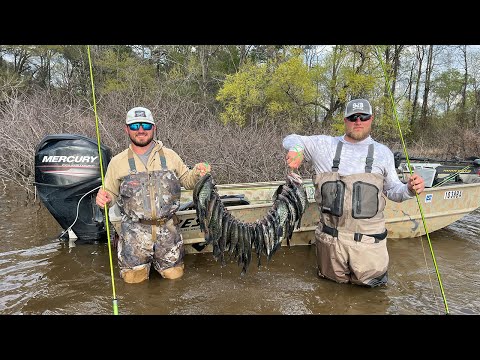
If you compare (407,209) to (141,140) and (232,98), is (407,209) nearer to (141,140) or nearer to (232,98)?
Answer: (141,140)

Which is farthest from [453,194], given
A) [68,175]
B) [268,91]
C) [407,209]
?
[268,91]

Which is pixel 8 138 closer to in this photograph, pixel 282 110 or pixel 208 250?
pixel 208 250

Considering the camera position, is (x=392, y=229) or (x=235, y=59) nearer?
(x=392, y=229)

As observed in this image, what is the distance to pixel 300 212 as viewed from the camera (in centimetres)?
429

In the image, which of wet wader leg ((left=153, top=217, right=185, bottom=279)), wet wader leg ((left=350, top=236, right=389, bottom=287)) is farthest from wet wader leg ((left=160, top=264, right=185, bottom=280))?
wet wader leg ((left=350, top=236, right=389, bottom=287))

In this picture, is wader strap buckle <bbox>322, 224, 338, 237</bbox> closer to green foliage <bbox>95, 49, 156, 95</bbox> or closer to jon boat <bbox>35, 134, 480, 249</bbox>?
jon boat <bbox>35, 134, 480, 249</bbox>

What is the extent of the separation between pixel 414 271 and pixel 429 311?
1.16m

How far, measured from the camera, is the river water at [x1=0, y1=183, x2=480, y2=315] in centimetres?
420

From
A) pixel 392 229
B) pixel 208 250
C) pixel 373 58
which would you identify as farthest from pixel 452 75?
pixel 208 250

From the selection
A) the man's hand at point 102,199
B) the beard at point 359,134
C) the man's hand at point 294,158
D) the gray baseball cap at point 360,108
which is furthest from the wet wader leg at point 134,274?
the gray baseball cap at point 360,108

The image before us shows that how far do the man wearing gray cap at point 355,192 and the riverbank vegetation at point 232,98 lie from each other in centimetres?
490

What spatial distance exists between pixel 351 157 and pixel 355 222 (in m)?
0.79

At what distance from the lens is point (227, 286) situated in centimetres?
472

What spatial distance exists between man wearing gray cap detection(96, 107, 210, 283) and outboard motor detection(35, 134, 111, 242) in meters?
1.15
